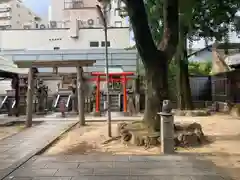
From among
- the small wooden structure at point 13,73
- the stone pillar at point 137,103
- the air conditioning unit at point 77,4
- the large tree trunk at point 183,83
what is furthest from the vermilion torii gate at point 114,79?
the air conditioning unit at point 77,4

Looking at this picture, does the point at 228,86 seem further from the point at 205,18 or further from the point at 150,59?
the point at 150,59

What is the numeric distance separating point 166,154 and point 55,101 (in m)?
14.5

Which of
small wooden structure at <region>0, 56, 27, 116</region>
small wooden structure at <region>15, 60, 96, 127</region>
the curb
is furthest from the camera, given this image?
small wooden structure at <region>0, 56, 27, 116</region>

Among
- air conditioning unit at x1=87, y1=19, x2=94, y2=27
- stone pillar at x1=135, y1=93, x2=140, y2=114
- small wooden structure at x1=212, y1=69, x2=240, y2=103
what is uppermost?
air conditioning unit at x1=87, y1=19, x2=94, y2=27

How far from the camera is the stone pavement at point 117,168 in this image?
5.28m

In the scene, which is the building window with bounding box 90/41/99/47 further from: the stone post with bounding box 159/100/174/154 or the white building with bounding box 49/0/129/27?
the stone post with bounding box 159/100/174/154

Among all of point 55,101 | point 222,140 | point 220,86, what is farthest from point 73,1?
point 222,140

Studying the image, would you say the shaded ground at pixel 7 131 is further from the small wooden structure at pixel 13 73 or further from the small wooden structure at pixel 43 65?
the small wooden structure at pixel 13 73

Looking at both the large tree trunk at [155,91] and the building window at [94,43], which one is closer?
the large tree trunk at [155,91]

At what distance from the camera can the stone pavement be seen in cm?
528

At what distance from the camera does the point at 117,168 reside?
583 centimetres

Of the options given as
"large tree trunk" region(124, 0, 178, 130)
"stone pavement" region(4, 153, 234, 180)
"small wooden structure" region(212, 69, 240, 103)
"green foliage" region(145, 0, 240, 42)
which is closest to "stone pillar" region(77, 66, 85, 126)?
"large tree trunk" region(124, 0, 178, 130)

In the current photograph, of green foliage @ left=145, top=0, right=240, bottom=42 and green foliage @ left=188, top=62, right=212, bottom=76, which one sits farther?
green foliage @ left=188, top=62, right=212, bottom=76

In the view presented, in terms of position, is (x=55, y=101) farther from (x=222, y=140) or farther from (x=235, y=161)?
(x=235, y=161)
